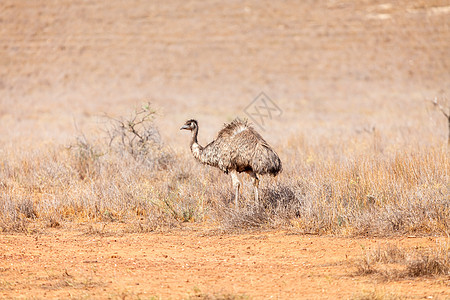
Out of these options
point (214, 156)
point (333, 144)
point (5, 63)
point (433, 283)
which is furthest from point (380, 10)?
A: point (433, 283)

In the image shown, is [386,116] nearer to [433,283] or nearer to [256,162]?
[256,162]

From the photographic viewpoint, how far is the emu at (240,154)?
8461 millimetres

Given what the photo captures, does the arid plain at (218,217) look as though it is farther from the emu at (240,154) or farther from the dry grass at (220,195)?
the emu at (240,154)

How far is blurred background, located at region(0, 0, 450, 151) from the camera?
3600 cm

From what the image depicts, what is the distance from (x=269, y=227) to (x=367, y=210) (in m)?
1.37

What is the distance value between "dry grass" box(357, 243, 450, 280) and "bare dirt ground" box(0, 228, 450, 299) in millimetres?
95

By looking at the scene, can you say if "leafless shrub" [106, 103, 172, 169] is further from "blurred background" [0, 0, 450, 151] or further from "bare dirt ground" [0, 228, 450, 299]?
"blurred background" [0, 0, 450, 151]

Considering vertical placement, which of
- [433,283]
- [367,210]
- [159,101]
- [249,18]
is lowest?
[433,283]

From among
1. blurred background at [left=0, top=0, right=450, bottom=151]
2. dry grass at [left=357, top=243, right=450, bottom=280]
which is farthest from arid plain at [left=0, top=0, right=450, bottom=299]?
blurred background at [left=0, top=0, right=450, bottom=151]

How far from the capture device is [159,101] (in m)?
33.3

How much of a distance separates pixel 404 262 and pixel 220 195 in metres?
3.73

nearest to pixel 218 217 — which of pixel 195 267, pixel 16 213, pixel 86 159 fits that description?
pixel 195 267

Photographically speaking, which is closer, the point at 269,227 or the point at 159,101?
the point at 269,227

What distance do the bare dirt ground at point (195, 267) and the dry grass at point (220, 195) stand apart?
356mm
